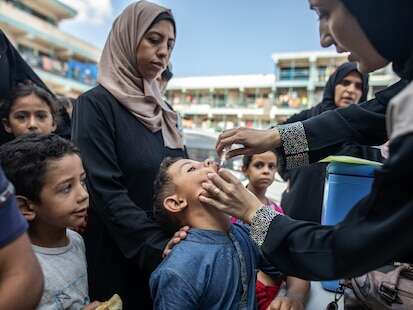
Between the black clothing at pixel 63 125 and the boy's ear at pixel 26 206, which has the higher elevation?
the black clothing at pixel 63 125

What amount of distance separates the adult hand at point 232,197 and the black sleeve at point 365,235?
0.13 m

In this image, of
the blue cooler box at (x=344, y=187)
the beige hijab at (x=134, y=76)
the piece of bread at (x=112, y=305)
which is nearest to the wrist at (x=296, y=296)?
the blue cooler box at (x=344, y=187)

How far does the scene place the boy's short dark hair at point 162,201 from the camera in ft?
4.33

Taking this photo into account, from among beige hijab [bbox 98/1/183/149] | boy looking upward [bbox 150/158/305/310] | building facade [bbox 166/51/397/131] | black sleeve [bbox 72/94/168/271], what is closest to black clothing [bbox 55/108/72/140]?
beige hijab [bbox 98/1/183/149]

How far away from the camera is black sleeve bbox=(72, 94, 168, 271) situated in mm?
1233

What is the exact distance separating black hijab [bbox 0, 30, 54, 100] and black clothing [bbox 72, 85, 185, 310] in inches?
25.5

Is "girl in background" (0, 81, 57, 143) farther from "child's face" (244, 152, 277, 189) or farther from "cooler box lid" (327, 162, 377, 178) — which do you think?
"cooler box lid" (327, 162, 377, 178)

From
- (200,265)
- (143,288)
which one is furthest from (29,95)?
(200,265)

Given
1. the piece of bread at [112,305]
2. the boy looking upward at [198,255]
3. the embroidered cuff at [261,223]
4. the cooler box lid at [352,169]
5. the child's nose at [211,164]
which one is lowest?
the piece of bread at [112,305]

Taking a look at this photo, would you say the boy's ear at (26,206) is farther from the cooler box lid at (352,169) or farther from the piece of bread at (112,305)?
the cooler box lid at (352,169)

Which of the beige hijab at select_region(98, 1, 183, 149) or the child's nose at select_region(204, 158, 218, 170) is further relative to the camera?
the beige hijab at select_region(98, 1, 183, 149)

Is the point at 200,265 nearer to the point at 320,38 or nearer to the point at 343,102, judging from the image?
the point at 320,38

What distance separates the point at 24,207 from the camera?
121 cm

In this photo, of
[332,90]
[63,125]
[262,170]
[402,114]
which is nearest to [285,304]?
[402,114]
